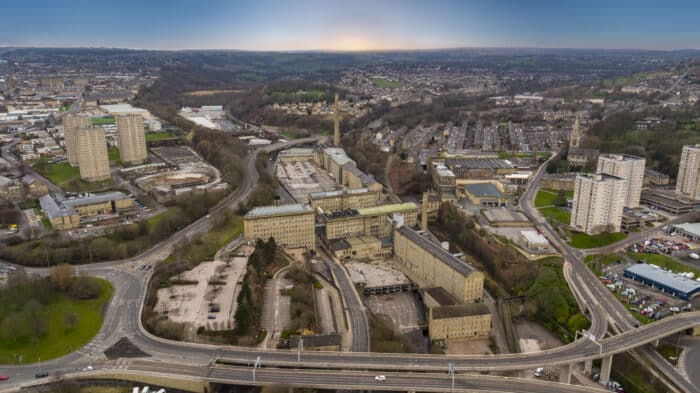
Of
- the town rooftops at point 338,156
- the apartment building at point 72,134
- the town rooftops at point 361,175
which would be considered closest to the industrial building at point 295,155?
the town rooftops at point 338,156

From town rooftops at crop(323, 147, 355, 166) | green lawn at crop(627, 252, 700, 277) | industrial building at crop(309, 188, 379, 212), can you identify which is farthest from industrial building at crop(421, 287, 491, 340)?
Answer: town rooftops at crop(323, 147, 355, 166)

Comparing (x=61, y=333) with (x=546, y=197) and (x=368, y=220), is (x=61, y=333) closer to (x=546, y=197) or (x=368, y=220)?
(x=368, y=220)

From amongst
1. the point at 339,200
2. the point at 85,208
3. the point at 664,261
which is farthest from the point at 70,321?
the point at 664,261

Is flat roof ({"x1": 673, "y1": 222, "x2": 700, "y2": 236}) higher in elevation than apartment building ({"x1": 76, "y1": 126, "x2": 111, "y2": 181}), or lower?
lower

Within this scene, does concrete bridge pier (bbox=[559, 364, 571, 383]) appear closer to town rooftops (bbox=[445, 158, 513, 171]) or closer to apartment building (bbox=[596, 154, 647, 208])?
apartment building (bbox=[596, 154, 647, 208])

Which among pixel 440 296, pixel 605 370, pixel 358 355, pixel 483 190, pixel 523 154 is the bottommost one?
pixel 605 370
